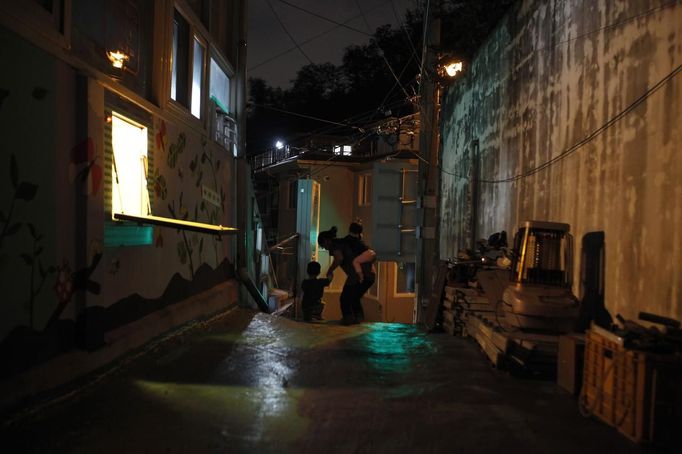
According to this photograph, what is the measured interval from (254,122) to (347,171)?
60.8 ft

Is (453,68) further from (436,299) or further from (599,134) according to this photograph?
(599,134)

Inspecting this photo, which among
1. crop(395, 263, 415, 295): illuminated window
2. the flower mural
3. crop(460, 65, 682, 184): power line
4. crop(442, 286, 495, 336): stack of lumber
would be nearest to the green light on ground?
crop(442, 286, 495, 336): stack of lumber

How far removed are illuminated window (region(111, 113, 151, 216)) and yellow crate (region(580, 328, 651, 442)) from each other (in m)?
4.95

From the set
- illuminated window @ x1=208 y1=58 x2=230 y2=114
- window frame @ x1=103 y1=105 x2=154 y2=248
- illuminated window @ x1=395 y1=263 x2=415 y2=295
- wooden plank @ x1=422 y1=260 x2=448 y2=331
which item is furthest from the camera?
illuminated window @ x1=395 y1=263 x2=415 y2=295

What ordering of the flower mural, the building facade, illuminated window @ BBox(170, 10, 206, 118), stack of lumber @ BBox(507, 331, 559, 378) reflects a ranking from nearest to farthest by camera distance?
the building facade
the flower mural
stack of lumber @ BBox(507, 331, 559, 378)
illuminated window @ BBox(170, 10, 206, 118)

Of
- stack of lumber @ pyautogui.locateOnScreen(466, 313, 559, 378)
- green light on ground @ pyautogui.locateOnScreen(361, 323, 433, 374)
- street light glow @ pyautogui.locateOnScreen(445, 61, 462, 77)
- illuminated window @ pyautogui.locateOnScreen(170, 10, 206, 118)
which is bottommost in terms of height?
green light on ground @ pyautogui.locateOnScreen(361, 323, 433, 374)

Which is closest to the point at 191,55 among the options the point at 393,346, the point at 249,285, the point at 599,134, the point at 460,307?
the point at 249,285

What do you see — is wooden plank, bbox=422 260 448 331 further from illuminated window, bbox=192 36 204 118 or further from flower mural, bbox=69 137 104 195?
flower mural, bbox=69 137 104 195

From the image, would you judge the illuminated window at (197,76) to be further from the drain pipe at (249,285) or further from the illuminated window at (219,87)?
the drain pipe at (249,285)

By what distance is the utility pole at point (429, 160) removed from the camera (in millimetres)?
11656

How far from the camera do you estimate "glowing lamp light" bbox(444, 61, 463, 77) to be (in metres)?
11.4

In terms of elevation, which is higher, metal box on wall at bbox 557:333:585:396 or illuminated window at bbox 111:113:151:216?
illuminated window at bbox 111:113:151:216

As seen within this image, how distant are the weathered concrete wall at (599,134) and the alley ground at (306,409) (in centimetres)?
173

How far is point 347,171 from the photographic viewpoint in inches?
1001
